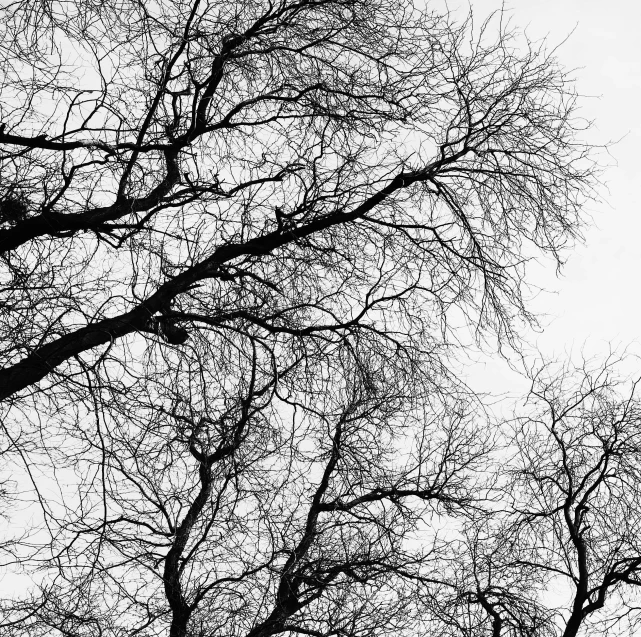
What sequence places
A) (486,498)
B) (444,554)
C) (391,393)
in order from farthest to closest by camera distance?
(486,498) < (444,554) < (391,393)

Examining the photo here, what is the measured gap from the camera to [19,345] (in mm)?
4168

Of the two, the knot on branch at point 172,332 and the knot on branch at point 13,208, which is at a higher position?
the knot on branch at point 13,208

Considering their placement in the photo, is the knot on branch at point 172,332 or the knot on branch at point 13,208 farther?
the knot on branch at point 172,332

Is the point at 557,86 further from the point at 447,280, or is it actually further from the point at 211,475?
the point at 211,475

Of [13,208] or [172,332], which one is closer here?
[13,208]

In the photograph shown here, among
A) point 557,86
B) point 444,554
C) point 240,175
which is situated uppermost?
point 557,86

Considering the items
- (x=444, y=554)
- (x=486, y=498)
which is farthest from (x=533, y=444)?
(x=444, y=554)

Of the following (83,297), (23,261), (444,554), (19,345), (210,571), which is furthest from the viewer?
(444,554)

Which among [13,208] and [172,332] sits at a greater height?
[13,208]

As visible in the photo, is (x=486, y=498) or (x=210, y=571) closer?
(x=210, y=571)

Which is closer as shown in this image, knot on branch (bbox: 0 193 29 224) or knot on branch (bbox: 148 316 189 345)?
knot on branch (bbox: 0 193 29 224)

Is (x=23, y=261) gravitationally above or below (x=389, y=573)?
above

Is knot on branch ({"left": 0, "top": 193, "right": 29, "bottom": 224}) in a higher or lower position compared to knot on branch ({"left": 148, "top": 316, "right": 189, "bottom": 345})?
higher

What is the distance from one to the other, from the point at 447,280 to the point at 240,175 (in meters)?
1.54
